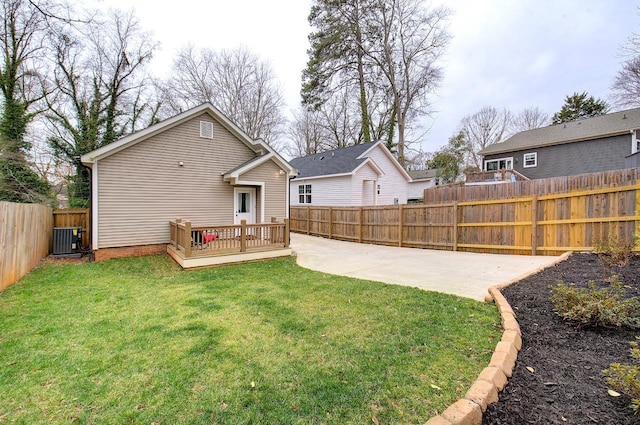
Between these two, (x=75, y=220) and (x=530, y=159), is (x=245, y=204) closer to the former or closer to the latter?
(x=75, y=220)

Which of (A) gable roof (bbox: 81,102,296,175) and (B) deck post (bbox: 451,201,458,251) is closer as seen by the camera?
(A) gable roof (bbox: 81,102,296,175)

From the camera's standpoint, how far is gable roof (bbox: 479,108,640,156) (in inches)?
710

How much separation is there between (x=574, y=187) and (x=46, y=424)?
11068 millimetres

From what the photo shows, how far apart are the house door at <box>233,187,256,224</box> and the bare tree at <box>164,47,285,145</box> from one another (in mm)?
15230

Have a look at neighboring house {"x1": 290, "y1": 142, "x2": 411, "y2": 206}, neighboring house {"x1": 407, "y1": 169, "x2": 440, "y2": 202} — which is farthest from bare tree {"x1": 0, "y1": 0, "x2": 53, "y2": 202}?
neighboring house {"x1": 407, "y1": 169, "x2": 440, "y2": 202}

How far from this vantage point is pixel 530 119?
3347 cm

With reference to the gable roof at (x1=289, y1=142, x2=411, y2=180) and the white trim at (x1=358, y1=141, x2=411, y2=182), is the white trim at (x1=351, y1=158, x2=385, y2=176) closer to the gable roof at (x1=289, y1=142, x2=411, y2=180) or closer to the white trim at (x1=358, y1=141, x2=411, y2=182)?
the gable roof at (x1=289, y1=142, x2=411, y2=180)

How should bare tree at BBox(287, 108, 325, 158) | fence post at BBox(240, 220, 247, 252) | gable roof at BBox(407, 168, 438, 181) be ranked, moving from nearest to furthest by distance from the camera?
fence post at BBox(240, 220, 247, 252) < bare tree at BBox(287, 108, 325, 158) < gable roof at BBox(407, 168, 438, 181)

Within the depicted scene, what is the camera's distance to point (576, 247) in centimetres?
774

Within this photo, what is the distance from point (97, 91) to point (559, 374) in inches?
935

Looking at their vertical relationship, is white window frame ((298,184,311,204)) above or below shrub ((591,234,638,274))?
above

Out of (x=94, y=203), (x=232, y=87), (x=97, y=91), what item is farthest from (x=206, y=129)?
(x=232, y=87)

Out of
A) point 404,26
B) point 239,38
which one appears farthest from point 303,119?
point 404,26

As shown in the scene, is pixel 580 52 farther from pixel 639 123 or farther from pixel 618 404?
pixel 618 404
